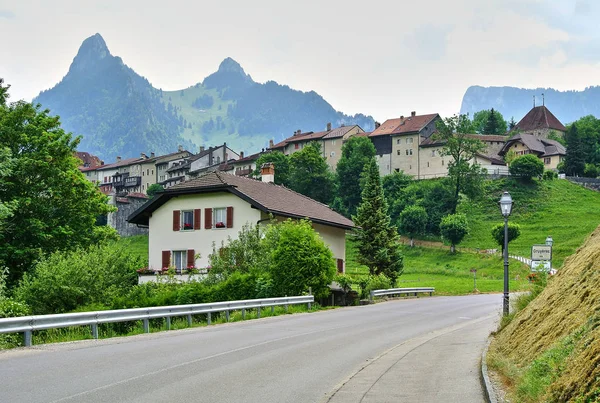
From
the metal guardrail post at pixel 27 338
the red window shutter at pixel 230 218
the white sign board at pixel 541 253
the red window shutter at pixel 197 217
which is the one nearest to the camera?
the metal guardrail post at pixel 27 338

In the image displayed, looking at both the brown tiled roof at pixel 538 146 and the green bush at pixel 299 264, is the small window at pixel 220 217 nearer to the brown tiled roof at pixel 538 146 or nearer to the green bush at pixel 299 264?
the green bush at pixel 299 264

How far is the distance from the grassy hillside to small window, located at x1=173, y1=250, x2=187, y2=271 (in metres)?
42.1

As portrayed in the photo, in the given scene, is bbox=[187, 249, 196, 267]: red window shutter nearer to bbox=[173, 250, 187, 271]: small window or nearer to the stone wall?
bbox=[173, 250, 187, 271]: small window

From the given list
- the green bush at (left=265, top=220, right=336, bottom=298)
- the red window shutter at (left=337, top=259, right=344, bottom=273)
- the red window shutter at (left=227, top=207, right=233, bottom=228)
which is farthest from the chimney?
the green bush at (left=265, top=220, right=336, bottom=298)

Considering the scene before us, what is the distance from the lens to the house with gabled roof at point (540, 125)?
153125 mm

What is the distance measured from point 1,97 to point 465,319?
28447 millimetres

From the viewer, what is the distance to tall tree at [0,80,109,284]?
36969 mm

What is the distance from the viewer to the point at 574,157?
394 feet

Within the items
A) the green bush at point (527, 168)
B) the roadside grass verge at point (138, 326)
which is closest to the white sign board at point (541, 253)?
the roadside grass verge at point (138, 326)

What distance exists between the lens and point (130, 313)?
64.3 ft

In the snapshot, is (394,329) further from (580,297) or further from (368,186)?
(368,186)

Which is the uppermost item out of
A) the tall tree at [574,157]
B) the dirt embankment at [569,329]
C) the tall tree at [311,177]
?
the tall tree at [574,157]

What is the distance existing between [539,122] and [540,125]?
3.16ft

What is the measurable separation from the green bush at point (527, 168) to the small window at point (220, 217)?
75.7m
